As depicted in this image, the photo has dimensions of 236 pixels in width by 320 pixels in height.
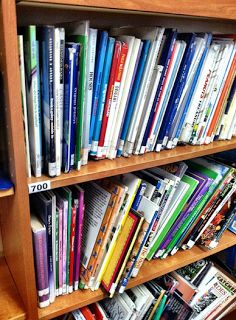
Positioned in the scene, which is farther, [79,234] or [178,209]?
[178,209]

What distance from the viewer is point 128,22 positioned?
0.88 meters

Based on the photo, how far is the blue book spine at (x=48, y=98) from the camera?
54 cm

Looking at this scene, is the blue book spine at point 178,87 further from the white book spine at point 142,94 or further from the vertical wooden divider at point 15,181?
the vertical wooden divider at point 15,181

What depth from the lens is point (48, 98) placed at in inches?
22.8

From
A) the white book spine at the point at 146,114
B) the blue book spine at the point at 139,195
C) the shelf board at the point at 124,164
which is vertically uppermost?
the white book spine at the point at 146,114

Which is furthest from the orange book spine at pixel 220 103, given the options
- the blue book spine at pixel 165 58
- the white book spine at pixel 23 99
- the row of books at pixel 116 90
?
the white book spine at pixel 23 99

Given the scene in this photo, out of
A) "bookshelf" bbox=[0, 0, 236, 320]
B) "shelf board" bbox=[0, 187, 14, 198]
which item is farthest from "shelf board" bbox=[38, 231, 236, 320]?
"shelf board" bbox=[0, 187, 14, 198]

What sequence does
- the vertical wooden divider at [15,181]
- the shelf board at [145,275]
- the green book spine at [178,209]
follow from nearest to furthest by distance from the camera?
the vertical wooden divider at [15,181] < the shelf board at [145,275] < the green book spine at [178,209]

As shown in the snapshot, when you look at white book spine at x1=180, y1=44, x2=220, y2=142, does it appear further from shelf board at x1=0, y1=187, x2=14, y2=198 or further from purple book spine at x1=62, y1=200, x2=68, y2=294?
shelf board at x1=0, y1=187, x2=14, y2=198

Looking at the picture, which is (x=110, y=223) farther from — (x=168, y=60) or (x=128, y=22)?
(x=128, y=22)

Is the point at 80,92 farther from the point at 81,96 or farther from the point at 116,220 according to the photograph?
the point at 116,220

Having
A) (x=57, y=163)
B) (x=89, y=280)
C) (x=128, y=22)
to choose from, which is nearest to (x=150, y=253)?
(x=89, y=280)

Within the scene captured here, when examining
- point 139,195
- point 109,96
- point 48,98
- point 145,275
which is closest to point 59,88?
point 48,98

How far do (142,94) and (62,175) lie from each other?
0.95ft
